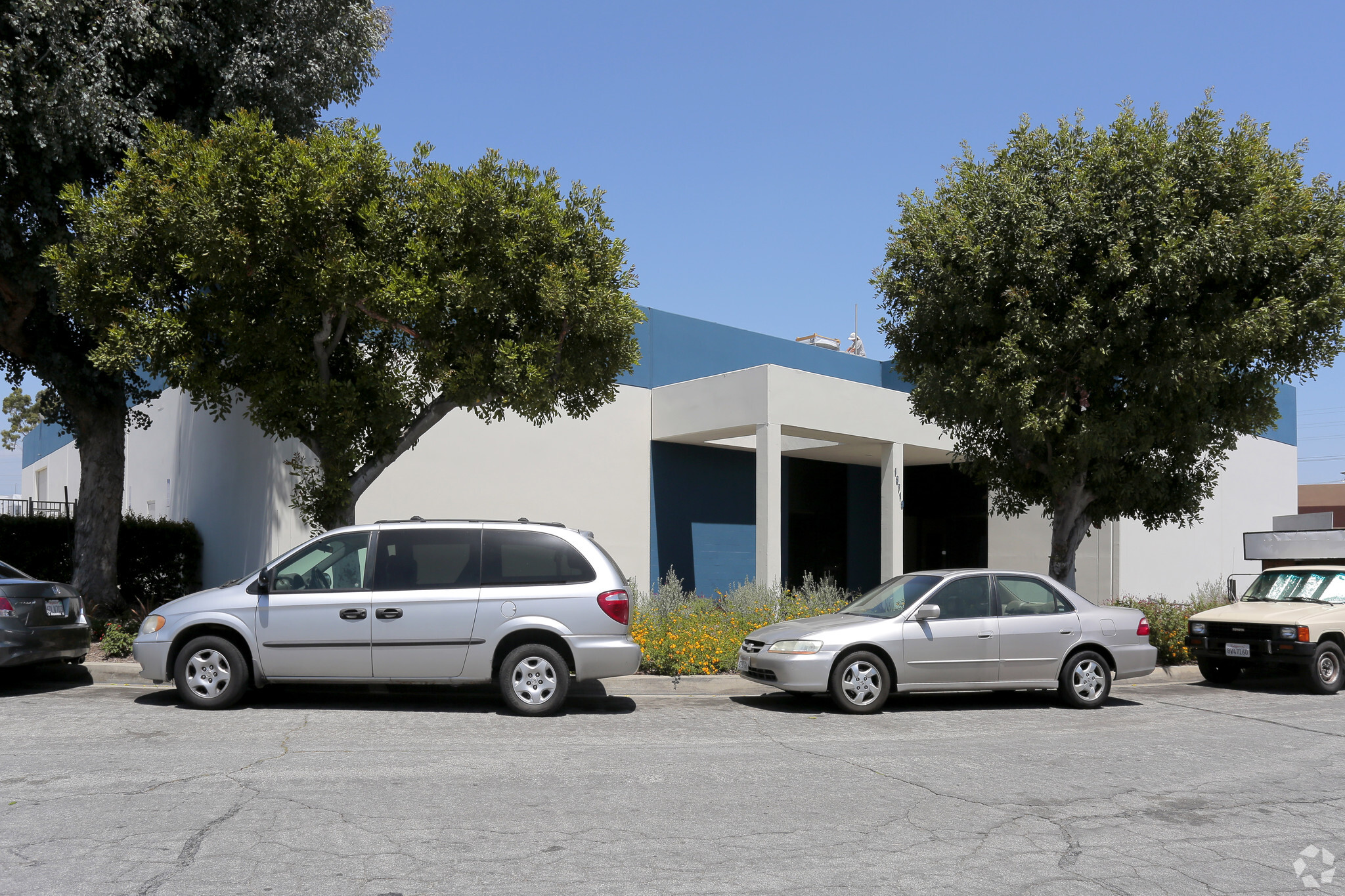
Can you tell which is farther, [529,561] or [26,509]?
[26,509]

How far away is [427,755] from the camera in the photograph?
743cm

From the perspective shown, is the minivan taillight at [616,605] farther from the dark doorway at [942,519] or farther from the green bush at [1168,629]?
the dark doorway at [942,519]

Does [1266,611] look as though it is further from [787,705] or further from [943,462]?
[943,462]

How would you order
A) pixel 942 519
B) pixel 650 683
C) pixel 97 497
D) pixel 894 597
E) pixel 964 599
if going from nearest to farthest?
pixel 964 599
pixel 894 597
pixel 650 683
pixel 97 497
pixel 942 519

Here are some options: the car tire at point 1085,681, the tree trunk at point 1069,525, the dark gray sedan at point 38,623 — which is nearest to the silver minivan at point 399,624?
the dark gray sedan at point 38,623

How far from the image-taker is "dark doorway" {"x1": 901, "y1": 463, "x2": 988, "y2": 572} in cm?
2769

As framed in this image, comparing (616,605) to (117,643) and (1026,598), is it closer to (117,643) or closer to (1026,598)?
(1026,598)

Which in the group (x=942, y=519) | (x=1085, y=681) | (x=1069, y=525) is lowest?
(x=1085, y=681)

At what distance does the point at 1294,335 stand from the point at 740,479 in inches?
513

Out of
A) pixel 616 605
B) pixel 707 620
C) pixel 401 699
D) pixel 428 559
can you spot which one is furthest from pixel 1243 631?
pixel 401 699

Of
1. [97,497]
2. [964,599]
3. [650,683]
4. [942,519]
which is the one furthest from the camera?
[942,519]

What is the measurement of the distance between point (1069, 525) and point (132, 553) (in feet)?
49.0

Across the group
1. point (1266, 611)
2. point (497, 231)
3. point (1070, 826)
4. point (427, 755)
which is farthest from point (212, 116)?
point (1266, 611)

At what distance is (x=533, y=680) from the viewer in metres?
9.23
